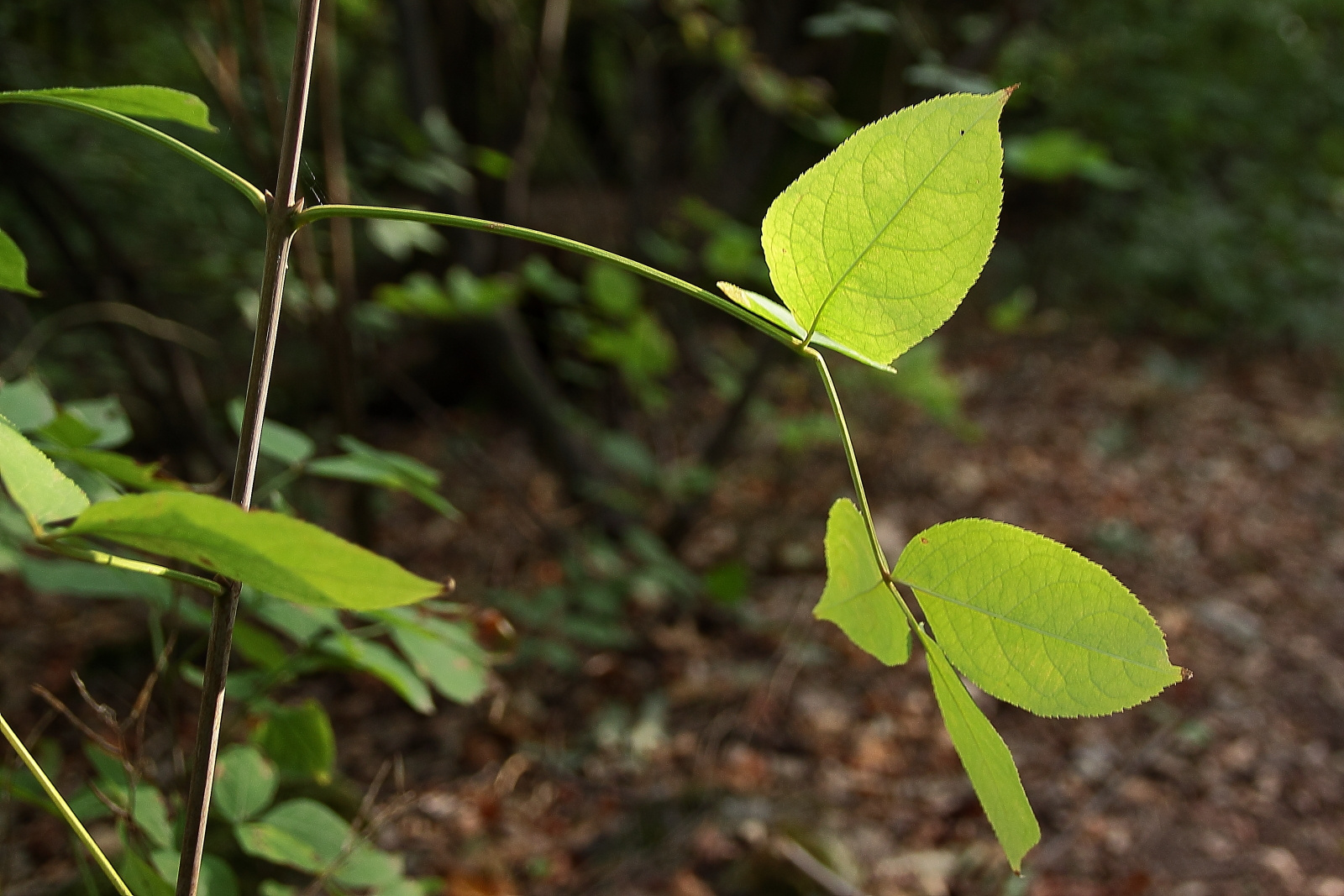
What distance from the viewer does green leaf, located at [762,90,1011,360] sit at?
0.42 metres

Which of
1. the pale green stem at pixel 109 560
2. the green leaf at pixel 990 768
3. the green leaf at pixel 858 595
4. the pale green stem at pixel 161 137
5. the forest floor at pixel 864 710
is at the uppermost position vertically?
the pale green stem at pixel 161 137

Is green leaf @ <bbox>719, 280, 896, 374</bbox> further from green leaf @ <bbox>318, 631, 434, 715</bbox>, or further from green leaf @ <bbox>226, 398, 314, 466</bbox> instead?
green leaf @ <bbox>226, 398, 314, 466</bbox>

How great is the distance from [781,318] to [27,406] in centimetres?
67

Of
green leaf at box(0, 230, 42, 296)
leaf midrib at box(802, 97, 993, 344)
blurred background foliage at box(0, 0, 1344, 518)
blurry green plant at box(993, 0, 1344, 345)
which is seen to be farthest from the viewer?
blurry green plant at box(993, 0, 1344, 345)

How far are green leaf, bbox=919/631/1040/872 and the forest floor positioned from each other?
0.79 m

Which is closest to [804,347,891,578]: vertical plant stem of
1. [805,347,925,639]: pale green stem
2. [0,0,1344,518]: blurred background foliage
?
[805,347,925,639]: pale green stem

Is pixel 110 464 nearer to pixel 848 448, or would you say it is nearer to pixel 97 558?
pixel 97 558

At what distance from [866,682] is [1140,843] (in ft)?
2.93

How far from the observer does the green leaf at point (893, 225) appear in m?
0.42

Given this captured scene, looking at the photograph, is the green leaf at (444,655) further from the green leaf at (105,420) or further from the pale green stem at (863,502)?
the pale green stem at (863,502)

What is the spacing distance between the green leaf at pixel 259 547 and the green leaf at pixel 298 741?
72cm

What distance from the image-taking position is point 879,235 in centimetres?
44

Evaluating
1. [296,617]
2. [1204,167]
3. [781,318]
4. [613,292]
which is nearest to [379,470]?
[296,617]

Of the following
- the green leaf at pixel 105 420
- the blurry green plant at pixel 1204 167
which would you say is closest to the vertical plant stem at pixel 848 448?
the green leaf at pixel 105 420
